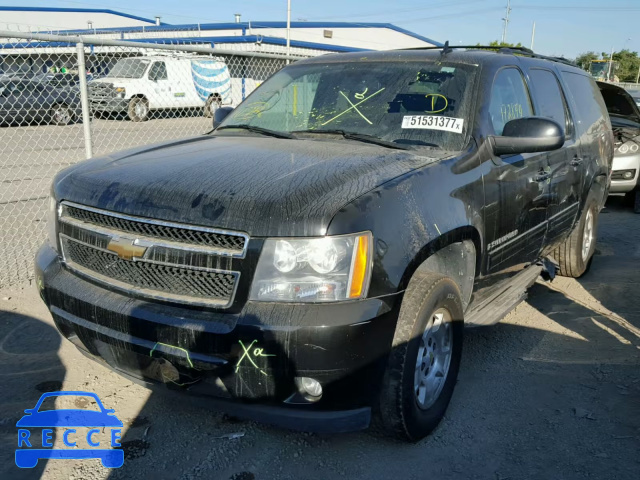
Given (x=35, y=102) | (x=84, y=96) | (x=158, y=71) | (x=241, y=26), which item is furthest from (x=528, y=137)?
(x=241, y=26)

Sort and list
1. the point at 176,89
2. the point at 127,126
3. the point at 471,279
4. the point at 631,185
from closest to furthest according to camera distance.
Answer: the point at 471,279
the point at 631,185
the point at 127,126
the point at 176,89

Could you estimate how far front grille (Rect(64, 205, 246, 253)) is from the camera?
245 centimetres

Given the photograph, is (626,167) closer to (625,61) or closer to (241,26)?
(241,26)

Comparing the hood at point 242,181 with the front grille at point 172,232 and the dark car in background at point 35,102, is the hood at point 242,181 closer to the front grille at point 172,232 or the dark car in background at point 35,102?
the front grille at point 172,232

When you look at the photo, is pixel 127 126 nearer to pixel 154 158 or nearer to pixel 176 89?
pixel 176 89

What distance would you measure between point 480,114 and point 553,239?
1.62 m

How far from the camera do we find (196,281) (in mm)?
2527

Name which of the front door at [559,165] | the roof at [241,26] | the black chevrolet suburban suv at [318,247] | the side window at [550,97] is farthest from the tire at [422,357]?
the roof at [241,26]

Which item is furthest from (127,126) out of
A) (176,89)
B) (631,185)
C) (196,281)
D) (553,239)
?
(196,281)

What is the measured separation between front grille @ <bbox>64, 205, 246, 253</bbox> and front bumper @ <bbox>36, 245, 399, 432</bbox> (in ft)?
0.88

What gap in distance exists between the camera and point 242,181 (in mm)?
2672

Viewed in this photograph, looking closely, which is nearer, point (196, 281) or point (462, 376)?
point (196, 281)

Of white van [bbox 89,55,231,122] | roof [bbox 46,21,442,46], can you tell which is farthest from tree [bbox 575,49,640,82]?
white van [bbox 89,55,231,122]

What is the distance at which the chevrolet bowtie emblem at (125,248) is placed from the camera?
2609mm
